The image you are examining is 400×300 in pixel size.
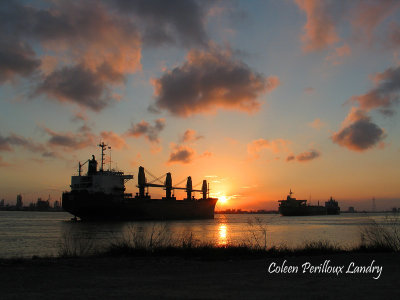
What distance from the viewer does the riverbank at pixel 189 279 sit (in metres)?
7.28

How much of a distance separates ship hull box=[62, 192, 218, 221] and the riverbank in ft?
221

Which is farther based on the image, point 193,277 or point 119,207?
point 119,207

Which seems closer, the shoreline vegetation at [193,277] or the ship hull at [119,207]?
the shoreline vegetation at [193,277]

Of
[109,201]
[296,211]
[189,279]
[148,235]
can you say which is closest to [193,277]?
[189,279]

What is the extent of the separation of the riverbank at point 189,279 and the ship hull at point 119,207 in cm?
6748

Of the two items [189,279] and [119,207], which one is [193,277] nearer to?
[189,279]

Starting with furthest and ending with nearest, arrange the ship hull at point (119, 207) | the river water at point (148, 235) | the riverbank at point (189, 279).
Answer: the ship hull at point (119, 207) < the river water at point (148, 235) < the riverbank at point (189, 279)

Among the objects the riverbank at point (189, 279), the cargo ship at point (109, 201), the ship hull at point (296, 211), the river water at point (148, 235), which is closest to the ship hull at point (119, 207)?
the cargo ship at point (109, 201)

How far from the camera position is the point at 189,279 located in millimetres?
8969

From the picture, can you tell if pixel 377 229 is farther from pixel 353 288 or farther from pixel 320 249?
pixel 353 288

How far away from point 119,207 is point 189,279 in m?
74.8

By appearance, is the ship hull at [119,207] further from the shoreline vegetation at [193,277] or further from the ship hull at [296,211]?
the ship hull at [296,211]

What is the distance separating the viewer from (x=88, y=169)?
84812mm

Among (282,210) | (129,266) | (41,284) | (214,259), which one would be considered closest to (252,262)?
(214,259)
